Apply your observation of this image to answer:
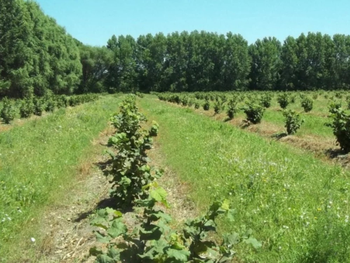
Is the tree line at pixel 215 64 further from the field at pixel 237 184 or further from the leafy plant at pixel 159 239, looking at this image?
the leafy plant at pixel 159 239

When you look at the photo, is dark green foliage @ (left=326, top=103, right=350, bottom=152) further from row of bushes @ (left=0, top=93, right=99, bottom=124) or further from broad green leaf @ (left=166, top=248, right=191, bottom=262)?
row of bushes @ (left=0, top=93, right=99, bottom=124)

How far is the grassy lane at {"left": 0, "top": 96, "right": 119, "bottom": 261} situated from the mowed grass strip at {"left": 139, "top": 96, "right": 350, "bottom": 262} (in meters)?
3.13

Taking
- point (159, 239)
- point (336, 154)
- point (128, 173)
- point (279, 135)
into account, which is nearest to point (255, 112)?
point (279, 135)

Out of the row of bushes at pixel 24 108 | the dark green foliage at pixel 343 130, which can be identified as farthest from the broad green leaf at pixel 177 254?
the row of bushes at pixel 24 108

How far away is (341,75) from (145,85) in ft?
165

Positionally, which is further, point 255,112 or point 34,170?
point 255,112

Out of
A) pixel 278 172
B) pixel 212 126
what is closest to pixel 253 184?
pixel 278 172

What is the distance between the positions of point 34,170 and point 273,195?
6.08 metres

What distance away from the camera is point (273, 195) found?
21.8 ft

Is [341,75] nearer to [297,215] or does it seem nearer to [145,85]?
[145,85]

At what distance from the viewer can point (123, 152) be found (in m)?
7.51

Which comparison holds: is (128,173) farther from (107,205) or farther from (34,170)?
(34,170)

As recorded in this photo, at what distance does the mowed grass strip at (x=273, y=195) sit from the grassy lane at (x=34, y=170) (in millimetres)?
→ 3126

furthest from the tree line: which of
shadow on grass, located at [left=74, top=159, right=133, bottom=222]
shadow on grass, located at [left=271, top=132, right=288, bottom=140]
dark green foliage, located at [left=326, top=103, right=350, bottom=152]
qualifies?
shadow on grass, located at [left=74, top=159, right=133, bottom=222]
